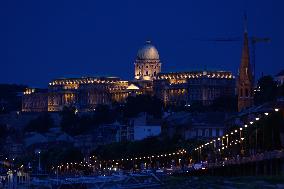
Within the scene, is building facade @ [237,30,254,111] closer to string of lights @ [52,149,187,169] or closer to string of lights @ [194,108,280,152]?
string of lights @ [52,149,187,169]

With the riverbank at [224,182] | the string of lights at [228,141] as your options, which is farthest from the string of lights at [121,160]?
the riverbank at [224,182]

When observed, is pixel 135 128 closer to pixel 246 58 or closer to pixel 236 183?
pixel 246 58

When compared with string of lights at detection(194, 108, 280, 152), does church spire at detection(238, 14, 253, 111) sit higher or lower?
higher

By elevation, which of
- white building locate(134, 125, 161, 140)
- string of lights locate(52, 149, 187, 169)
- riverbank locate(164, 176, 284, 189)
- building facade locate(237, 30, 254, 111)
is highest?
building facade locate(237, 30, 254, 111)

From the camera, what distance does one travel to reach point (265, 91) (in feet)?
566

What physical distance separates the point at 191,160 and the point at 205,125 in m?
40.1

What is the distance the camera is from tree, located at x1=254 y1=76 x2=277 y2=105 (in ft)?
543

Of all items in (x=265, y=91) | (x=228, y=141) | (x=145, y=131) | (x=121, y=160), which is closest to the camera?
(x=228, y=141)

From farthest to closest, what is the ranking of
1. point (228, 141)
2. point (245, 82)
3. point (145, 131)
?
point (145, 131)
point (245, 82)
point (228, 141)

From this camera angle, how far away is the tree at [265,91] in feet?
543

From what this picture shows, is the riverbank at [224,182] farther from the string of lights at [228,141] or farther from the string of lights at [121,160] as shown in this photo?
the string of lights at [121,160]

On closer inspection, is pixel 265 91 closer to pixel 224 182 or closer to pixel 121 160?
pixel 121 160

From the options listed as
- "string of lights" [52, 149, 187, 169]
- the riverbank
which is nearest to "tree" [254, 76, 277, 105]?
"string of lights" [52, 149, 187, 169]

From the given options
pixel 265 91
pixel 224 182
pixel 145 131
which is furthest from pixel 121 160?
pixel 224 182
